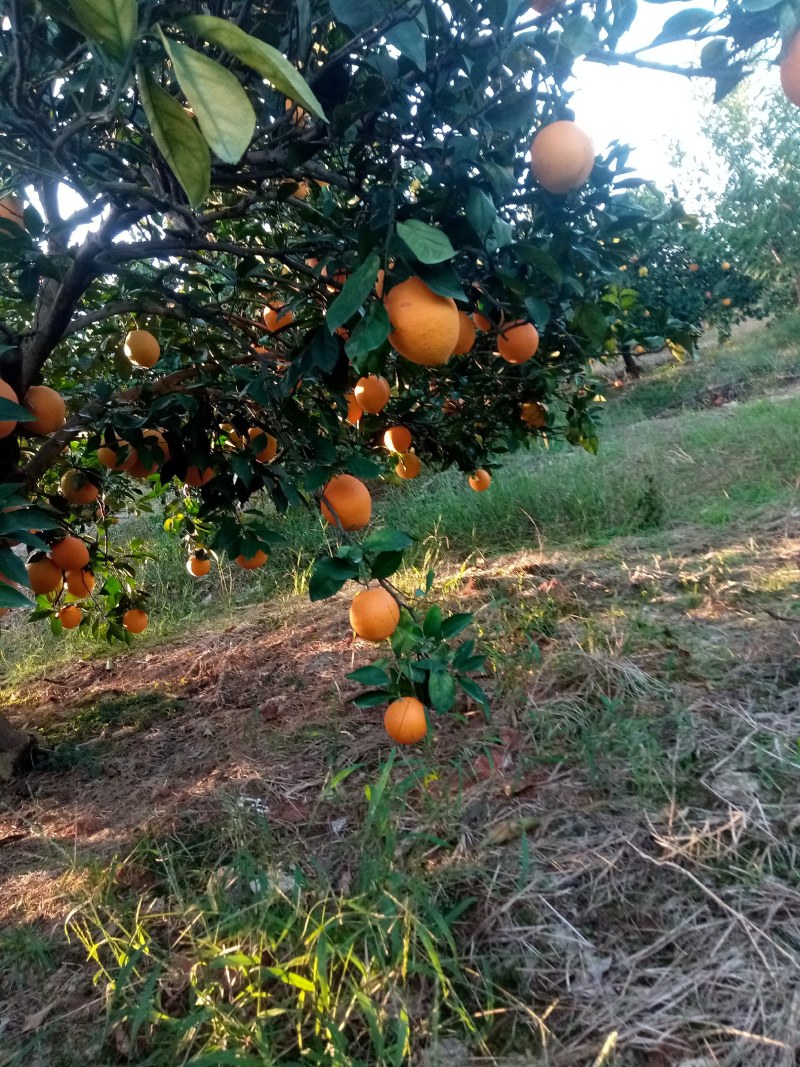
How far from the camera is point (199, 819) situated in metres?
1.77

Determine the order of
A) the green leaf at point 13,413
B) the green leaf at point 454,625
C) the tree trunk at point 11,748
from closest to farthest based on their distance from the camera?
the green leaf at point 13,413 < the green leaf at point 454,625 < the tree trunk at point 11,748

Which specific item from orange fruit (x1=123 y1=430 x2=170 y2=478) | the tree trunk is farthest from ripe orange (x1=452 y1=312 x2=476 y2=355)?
the tree trunk

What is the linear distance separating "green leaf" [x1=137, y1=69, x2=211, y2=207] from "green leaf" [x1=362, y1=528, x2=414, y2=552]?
26.7 inches

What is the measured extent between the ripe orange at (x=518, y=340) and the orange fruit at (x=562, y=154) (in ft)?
1.17

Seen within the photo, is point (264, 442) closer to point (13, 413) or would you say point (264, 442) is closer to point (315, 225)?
point (315, 225)

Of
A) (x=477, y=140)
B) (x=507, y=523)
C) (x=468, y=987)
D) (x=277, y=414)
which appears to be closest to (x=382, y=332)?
(x=477, y=140)

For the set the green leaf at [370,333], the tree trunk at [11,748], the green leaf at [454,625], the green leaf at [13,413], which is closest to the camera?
the green leaf at [370,333]

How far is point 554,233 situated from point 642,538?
2.93 metres

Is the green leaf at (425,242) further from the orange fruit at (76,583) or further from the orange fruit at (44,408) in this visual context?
the orange fruit at (76,583)

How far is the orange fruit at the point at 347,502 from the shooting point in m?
1.48

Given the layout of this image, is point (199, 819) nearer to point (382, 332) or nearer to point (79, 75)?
point (382, 332)

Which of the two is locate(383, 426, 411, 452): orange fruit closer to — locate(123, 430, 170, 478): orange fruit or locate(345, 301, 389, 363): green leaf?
locate(123, 430, 170, 478): orange fruit

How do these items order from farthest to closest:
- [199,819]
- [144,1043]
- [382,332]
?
[199,819]
[144,1043]
[382,332]

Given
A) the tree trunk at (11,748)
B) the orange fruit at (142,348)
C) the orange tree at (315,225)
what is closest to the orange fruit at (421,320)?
the orange tree at (315,225)
